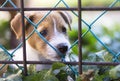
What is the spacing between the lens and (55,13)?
474 centimetres

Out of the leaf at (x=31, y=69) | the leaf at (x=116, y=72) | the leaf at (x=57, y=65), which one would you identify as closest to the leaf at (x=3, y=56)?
the leaf at (x=31, y=69)

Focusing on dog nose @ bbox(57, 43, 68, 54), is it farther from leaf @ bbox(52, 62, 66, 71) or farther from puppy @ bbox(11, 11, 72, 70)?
leaf @ bbox(52, 62, 66, 71)

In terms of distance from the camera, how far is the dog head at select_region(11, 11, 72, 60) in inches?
173

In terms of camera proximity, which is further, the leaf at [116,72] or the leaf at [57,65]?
the leaf at [57,65]

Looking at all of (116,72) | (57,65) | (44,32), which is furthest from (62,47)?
(116,72)

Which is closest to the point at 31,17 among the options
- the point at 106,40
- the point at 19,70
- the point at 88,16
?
the point at 19,70

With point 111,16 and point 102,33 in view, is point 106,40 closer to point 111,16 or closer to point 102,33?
point 102,33

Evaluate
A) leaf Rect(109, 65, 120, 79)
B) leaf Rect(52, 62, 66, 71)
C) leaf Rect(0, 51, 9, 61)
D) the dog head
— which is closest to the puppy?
the dog head

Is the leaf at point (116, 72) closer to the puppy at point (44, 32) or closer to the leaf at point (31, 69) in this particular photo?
the leaf at point (31, 69)

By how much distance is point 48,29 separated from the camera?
4617 millimetres

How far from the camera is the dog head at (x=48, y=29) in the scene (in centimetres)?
441

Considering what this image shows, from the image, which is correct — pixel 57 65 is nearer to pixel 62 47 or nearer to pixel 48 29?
pixel 62 47

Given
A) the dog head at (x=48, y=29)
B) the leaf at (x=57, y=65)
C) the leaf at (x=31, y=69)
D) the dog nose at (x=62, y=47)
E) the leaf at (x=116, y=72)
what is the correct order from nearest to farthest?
the leaf at (x=116, y=72)
the leaf at (x=57, y=65)
the leaf at (x=31, y=69)
the dog nose at (x=62, y=47)
the dog head at (x=48, y=29)

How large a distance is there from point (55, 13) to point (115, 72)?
187cm
